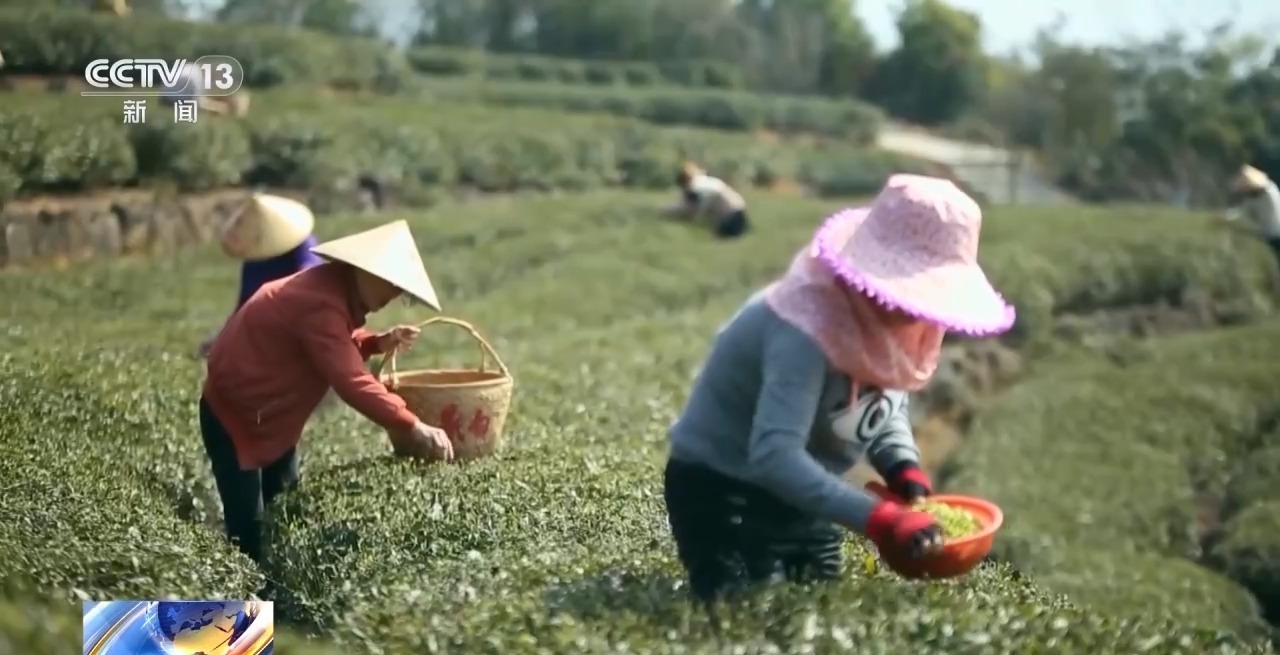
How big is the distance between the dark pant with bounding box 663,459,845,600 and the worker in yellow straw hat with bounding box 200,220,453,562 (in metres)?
1.13

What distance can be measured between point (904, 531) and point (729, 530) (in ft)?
1.91

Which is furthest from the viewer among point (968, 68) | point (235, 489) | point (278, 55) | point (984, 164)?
point (984, 164)

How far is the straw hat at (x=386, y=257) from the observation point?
4.38 meters

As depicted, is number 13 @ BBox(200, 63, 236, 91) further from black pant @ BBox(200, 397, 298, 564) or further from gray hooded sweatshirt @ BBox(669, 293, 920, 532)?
gray hooded sweatshirt @ BBox(669, 293, 920, 532)

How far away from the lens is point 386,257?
4449mm

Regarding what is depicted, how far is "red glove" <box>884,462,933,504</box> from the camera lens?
11.9 feet

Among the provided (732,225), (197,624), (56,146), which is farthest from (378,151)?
(197,624)

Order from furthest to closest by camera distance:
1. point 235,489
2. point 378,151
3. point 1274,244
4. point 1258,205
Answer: point 378,151 → point 1274,244 → point 1258,205 → point 235,489

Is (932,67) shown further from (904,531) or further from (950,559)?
(904,531)

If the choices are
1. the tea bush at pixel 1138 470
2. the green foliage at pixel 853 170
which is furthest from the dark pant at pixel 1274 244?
the green foliage at pixel 853 170

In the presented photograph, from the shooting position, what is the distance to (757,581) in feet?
11.6

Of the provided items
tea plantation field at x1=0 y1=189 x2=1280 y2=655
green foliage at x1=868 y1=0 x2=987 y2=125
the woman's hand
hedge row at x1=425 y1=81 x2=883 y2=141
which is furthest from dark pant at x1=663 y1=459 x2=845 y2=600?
hedge row at x1=425 y1=81 x2=883 y2=141

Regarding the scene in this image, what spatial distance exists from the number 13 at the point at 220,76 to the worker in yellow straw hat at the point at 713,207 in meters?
8.77

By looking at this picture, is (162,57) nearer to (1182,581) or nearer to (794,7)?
(1182,581)
